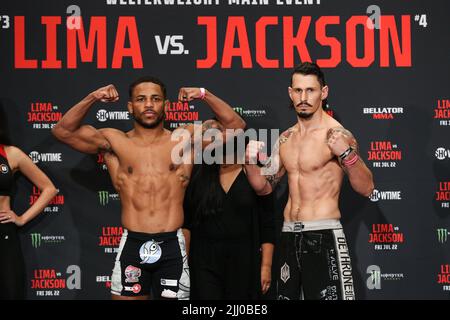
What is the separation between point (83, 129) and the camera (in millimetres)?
3803

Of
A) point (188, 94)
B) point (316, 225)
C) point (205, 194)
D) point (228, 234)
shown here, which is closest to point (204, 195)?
point (205, 194)

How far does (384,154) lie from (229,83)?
1.19 m

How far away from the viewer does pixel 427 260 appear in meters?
4.37

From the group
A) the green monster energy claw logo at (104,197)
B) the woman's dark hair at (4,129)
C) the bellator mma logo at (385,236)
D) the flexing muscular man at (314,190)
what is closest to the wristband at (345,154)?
the flexing muscular man at (314,190)

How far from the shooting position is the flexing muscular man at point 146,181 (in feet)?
12.2

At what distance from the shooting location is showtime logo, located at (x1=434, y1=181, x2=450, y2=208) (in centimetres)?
438

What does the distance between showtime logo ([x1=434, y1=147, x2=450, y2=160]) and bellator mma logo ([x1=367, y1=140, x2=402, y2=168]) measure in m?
0.26

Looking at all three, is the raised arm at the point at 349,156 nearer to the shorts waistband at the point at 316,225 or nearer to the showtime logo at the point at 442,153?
the shorts waistband at the point at 316,225

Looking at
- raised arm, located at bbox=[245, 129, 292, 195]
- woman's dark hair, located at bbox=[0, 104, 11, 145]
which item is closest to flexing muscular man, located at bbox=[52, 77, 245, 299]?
raised arm, located at bbox=[245, 129, 292, 195]
